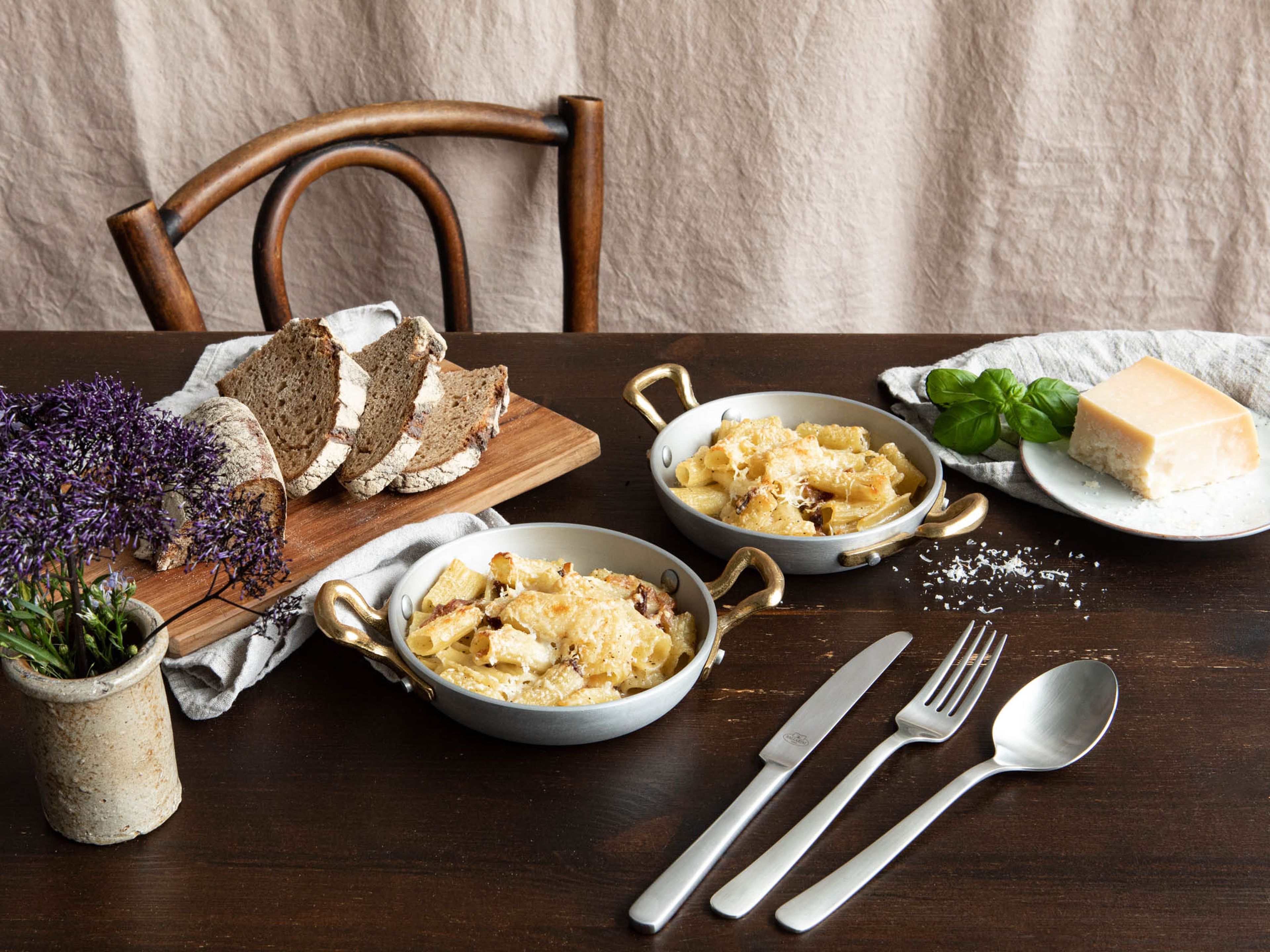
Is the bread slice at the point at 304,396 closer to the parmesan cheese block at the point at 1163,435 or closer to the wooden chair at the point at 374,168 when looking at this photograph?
the wooden chair at the point at 374,168

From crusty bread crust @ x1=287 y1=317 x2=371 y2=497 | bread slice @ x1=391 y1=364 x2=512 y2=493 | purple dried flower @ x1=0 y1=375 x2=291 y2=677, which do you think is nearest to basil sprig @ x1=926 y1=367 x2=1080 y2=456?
bread slice @ x1=391 y1=364 x2=512 y2=493

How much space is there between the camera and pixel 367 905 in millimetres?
717

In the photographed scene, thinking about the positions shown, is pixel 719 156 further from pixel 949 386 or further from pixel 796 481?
pixel 796 481

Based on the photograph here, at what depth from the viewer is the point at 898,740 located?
858 millimetres

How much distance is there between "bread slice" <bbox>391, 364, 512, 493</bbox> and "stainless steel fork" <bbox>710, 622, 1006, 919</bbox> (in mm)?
588

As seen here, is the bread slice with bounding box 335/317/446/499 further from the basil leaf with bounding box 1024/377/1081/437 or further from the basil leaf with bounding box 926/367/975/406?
the basil leaf with bounding box 1024/377/1081/437

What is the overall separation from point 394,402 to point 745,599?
0.60m

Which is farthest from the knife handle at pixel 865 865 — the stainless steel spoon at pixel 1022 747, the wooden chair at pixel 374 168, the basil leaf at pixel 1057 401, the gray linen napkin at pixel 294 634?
the wooden chair at pixel 374 168

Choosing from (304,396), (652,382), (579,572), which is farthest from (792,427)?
(304,396)

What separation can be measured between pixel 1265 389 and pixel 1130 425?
430 millimetres

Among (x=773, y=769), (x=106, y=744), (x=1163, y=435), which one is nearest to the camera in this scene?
(x=106, y=744)

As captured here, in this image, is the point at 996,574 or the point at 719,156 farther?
the point at 719,156

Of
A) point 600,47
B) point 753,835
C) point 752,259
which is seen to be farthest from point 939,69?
point 753,835

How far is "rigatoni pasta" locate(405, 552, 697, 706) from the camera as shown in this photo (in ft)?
2.75
